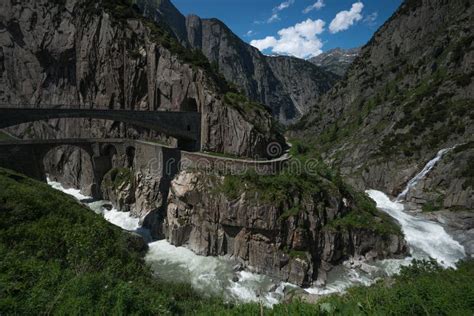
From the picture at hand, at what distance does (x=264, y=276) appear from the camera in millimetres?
22500

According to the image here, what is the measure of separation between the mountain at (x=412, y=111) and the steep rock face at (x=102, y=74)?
2209 cm

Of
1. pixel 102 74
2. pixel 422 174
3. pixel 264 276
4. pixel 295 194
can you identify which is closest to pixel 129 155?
pixel 102 74

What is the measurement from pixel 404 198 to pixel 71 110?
4282 centimetres

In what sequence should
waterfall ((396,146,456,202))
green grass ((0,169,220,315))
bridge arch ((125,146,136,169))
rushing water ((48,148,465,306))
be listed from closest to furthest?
1. green grass ((0,169,220,315))
2. rushing water ((48,148,465,306))
3. waterfall ((396,146,456,202))
4. bridge arch ((125,146,136,169))

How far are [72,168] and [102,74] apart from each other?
16.8m

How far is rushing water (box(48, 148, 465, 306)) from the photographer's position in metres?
20.9

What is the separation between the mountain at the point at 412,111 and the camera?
36250 millimetres

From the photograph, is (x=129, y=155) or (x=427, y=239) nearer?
(x=427, y=239)

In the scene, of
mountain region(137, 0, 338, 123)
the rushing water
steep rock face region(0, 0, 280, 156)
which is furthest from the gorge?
mountain region(137, 0, 338, 123)

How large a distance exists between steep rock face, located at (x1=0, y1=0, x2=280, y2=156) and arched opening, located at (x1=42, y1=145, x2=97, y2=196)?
351 cm

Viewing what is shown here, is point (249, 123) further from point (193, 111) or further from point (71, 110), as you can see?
point (71, 110)

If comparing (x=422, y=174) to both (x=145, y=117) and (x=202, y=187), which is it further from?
(x=145, y=117)

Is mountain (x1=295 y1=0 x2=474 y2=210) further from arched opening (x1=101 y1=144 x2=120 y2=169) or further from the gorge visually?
arched opening (x1=101 y1=144 x2=120 y2=169)

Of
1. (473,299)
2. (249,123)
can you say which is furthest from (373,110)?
(473,299)
